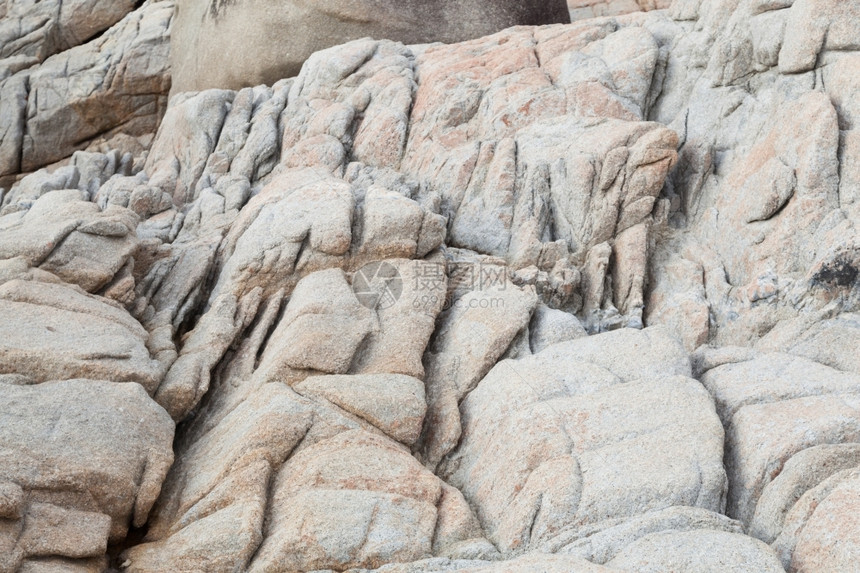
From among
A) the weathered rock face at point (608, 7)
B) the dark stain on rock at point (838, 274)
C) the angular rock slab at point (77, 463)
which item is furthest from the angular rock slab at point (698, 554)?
the weathered rock face at point (608, 7)

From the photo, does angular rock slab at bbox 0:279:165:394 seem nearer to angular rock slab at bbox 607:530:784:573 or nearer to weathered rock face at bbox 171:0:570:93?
angular rock slab at bbox 607:530:784:573

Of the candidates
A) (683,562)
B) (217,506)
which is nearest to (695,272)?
(683,562)

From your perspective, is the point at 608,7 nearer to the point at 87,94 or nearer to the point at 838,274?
the point at 87,94

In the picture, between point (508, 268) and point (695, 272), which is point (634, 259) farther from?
point (508, 268)

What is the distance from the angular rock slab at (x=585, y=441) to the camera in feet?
36.6

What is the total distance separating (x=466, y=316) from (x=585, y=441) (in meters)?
4.28

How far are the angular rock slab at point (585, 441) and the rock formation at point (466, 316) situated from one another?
5 centimetres

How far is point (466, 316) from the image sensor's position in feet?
51.9

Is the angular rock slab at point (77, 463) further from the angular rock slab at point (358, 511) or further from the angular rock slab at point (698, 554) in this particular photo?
the angular rock slab at point (698, 554)

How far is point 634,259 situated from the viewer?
57.4 ft

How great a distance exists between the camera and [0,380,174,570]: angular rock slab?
433 inches

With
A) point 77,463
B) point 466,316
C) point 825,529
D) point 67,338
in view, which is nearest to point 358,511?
point 77,463

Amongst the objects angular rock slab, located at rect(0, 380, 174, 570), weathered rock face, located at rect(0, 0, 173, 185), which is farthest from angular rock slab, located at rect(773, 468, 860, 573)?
weathered rock face, located at rect(0, 0, 173, 185)

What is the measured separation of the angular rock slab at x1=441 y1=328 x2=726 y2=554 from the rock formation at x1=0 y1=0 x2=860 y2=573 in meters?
0.05
